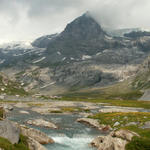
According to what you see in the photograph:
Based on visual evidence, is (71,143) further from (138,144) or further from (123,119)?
(123,119)

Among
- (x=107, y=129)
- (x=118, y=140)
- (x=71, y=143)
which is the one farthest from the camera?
(x=107, y=129)

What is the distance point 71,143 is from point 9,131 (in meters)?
17.8

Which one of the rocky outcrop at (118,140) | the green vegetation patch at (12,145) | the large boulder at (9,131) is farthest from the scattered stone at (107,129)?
the large boulder at (9,131)

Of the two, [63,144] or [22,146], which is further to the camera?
[63,144]

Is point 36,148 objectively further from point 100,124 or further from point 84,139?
point 100,124

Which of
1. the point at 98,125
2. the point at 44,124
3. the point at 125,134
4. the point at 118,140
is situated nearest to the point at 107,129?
the point at 98,125

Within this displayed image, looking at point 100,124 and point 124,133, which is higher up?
point 124,133

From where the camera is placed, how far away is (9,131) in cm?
3519

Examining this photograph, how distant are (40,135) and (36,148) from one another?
10877 mm

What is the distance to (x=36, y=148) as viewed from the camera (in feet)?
123

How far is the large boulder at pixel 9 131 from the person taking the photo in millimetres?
33719

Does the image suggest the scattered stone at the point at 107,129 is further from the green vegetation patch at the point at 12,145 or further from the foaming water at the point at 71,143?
the green vegetation patch at the point at 12,145

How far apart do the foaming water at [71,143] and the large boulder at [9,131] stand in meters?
10.6

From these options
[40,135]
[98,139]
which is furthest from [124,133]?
[40,135]
